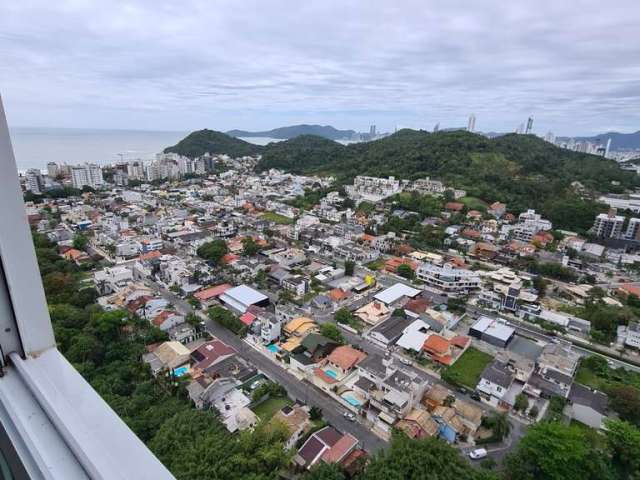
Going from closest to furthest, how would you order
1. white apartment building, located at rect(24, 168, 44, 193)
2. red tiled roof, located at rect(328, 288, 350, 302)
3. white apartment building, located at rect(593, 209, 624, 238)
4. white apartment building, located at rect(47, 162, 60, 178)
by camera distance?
red tiled roof, located at rect(328, 288, 350, 302)
white apartment building, located at rect(593, 209, 624, 238)
white apartment building, located at rect(24, 168, 44, 193)
white apartment building, located at rect(47, 162, 60, 178)

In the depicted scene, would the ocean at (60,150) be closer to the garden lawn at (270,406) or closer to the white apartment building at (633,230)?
the garden lawn at (270,406)

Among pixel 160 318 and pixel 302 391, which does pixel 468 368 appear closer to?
pixel 302 391

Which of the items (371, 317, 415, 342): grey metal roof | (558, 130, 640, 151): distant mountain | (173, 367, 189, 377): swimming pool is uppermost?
(558, 130, 640, 151): distant mountain

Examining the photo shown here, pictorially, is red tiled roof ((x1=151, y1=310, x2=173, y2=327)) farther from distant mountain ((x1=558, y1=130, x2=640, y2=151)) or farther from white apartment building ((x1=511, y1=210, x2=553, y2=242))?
distant mountain ((x1=558, y1=130, x2=640, y2=151))

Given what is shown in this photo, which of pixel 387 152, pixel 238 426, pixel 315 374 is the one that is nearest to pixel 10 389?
pixel 238 426

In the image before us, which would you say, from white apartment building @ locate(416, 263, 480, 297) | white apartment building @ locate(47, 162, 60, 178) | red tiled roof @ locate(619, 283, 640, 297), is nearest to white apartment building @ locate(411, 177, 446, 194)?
red tiled roof @ locate(619, 283, 640, 297)

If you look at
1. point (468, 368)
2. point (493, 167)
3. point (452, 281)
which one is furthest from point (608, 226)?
point (468, 368)
